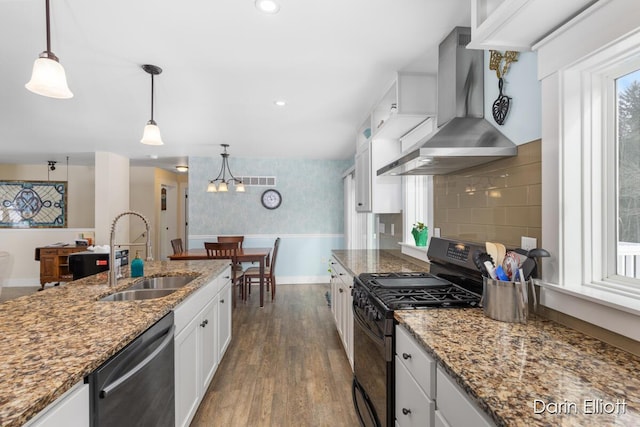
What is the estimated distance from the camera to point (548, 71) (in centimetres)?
123

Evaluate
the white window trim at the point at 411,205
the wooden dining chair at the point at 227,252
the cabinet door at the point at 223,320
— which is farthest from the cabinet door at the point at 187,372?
the wooden dining chair at the point at 227,252

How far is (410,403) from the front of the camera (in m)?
1.18

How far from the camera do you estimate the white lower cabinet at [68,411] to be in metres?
0.75

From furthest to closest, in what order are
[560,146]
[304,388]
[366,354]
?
[304,388] → [366,354] → [560,146]

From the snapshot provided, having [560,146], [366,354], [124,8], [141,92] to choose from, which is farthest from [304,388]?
[141,92]

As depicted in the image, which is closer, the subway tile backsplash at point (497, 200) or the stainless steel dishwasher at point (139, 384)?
the stainless steel dishwasher at point (139, 384)

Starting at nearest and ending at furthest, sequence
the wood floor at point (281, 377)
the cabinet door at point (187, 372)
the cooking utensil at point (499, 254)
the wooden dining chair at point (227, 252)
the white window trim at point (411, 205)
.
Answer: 1. the cooking utensil at point (499, 254)
2. the cabinet door at point (187, 372)
3. the wood floor at point (281, 377)
4. the white window trim at point (411, 205)
5. the wooden dining chair at point (227, 252)

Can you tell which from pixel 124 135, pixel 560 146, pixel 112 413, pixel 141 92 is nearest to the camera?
pixel 112 413

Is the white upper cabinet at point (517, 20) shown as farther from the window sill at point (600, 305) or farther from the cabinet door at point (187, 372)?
the cabinet door at point (187, 372)

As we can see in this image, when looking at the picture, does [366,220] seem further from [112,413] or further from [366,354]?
[112,413]

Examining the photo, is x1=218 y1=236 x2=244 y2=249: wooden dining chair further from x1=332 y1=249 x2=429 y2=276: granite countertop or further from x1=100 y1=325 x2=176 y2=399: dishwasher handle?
x1=100 y1=325 x2=176 y2=399: dishwasher handle

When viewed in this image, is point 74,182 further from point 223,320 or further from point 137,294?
point 137,294

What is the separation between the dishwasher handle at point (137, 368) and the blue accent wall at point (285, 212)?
430 cm

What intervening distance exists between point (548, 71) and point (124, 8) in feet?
6.65
